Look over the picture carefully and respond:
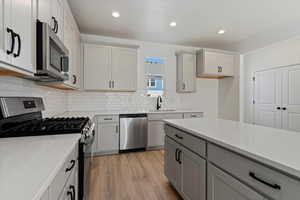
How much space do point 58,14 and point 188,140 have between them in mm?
2062

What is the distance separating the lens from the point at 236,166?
910 mm

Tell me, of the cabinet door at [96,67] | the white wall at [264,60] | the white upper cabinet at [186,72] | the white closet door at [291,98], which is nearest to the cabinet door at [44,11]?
the cabinet door at [96,67]

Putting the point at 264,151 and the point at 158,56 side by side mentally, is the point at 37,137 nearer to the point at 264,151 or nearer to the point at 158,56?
the point at 264,151

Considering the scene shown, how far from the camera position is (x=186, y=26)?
119 inches

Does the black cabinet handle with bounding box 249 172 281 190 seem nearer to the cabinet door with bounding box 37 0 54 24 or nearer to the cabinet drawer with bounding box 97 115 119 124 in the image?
the cabinet door with bounding box 37 0 54 24

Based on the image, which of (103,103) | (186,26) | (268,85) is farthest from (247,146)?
(268,85)

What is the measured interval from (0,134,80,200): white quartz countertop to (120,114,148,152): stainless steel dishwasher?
202 cm

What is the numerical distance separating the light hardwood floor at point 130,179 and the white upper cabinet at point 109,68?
59.1 inches

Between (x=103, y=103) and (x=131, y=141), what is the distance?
1.12 metres

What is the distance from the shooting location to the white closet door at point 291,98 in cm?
323

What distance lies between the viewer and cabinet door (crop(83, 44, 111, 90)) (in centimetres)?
305

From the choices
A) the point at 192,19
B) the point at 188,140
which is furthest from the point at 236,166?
the point at 192,19

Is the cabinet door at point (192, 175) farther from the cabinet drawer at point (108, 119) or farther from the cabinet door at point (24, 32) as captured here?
the cabinet drawer at point (108, 119)

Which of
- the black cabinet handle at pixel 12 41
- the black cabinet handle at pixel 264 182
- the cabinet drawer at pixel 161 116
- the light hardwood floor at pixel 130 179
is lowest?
the light hardwood floor at pixel 130 179
